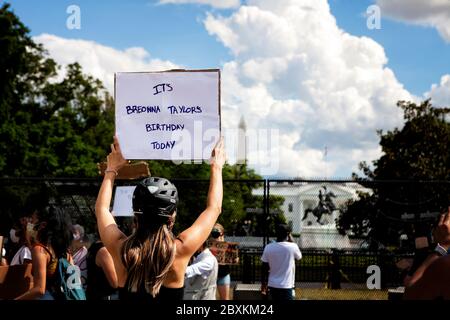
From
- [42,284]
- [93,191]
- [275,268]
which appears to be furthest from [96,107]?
[42,284]

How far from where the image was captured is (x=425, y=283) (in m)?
2.98

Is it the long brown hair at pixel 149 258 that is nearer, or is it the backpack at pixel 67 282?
the long brown hair at pixel 149 258

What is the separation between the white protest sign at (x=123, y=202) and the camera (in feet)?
22.3

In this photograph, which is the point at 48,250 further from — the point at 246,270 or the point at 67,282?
the point at 246,270

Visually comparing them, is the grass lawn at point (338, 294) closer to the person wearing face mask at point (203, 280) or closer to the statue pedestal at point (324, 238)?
the statue pedestal at point (324, 238)

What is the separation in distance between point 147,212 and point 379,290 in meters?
13.7

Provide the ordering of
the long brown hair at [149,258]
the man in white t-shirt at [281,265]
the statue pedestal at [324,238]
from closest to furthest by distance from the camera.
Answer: the long brown hair at [149,258] → the man in white t-shirt at [281,265] → the statue pedestal at [324,238]

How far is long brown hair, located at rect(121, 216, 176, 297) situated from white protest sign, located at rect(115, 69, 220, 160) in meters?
1.32

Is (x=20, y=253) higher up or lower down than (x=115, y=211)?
lower down

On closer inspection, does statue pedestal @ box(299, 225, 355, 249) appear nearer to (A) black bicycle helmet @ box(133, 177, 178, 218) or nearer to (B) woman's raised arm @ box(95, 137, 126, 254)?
(B) woman's raised arm @ box(95, 137, 126, 254)

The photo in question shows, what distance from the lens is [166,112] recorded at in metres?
4.32

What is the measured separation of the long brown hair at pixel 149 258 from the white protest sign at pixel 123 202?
3.91m

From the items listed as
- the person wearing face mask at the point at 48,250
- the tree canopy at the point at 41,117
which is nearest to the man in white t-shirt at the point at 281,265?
the person wearing face mask at the point at 48,250
